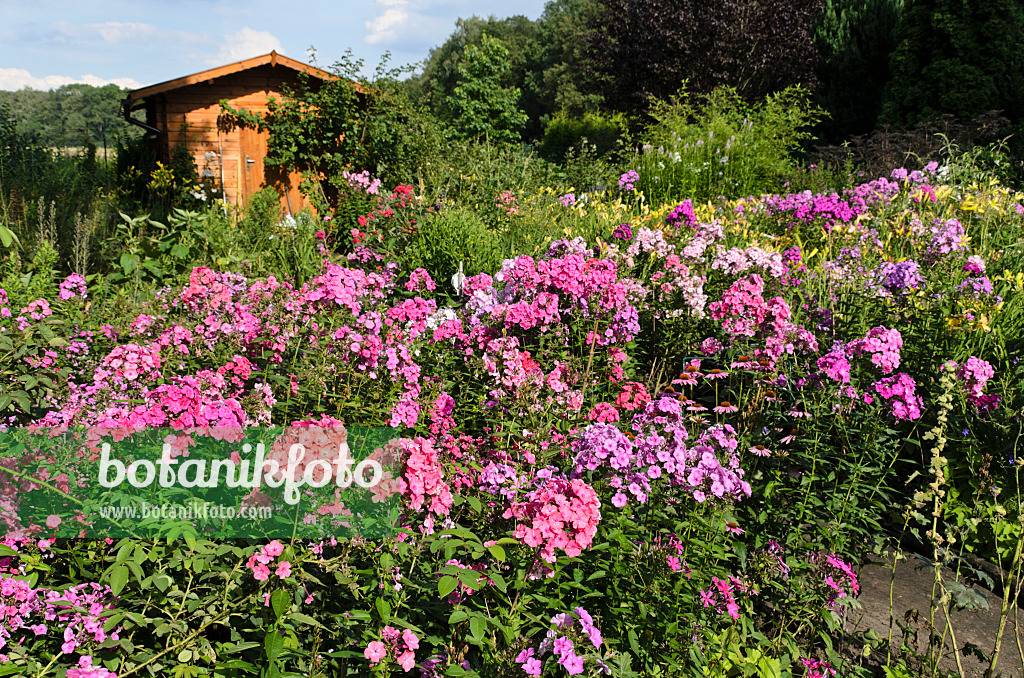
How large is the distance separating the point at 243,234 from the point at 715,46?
45.3 feet

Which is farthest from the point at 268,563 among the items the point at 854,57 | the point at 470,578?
the point at 854,57

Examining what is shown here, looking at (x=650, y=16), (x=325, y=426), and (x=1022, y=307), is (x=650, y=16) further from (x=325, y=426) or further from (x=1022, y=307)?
(x=325, y=426)

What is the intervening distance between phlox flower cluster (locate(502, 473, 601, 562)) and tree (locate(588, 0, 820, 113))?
16.2m

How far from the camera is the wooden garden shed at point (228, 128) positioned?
464 inches

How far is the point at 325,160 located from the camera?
1154 centimetres

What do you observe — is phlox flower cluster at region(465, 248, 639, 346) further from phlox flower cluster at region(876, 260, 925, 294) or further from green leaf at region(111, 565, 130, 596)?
green leaf at region(111, 565, 130, 596)

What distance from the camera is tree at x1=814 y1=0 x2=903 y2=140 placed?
691 inches

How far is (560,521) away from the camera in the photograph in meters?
1.83

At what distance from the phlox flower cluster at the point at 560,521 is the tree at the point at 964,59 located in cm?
1483

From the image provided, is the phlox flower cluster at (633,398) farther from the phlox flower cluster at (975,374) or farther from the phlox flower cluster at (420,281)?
the phlox flower cluster at (975,374)

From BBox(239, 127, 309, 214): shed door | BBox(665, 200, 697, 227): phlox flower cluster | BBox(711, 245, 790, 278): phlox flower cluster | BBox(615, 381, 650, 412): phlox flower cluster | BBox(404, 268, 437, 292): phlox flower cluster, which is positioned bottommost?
BBox(615, 381, 650, 412): phlox flower cluster

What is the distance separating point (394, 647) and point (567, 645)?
1.56ft

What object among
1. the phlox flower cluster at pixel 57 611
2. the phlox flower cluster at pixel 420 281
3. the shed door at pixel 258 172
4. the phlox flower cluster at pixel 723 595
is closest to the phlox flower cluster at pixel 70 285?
the phlox flower cluster at pixel 420 281

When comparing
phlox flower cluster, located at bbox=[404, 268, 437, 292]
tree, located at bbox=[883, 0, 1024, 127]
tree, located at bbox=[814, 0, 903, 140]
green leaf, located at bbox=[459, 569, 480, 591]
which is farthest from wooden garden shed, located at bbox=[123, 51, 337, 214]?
tree, located at bbox=[814, 0, 903, 140]
